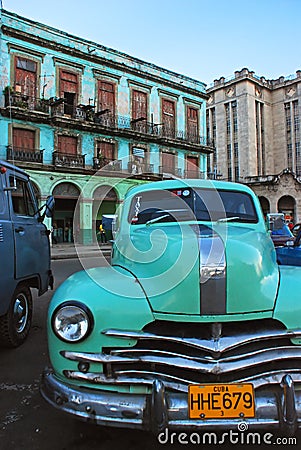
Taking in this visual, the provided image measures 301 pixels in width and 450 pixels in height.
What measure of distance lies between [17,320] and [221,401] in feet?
10.7

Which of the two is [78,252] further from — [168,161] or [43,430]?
[43,430]

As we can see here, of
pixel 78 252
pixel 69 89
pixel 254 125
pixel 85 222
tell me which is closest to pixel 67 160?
pixel 85 222

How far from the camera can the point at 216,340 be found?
86.0 inches

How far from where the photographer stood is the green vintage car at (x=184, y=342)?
2033mm

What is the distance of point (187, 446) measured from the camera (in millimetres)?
2445

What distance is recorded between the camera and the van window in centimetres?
451

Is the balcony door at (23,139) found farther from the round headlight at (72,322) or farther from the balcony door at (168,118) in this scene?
the round headlight at (72,322)

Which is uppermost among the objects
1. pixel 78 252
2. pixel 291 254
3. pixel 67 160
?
pixel 67 160

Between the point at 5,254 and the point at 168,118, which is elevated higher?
the point at 168,118

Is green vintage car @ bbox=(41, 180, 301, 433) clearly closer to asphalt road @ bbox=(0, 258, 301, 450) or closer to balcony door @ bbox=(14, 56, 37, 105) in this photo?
asphalt road @ bbox=(0, 258, 301, 450)

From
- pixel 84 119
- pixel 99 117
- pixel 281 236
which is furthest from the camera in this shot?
pixel 99 117

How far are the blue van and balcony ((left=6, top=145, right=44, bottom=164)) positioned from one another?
1682 cm

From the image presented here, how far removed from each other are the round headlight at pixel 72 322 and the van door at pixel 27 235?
2.10 meters

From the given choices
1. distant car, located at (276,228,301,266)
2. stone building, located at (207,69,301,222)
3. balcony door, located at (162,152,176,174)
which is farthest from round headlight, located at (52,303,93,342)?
stone building, located at (207,69,301,222)
